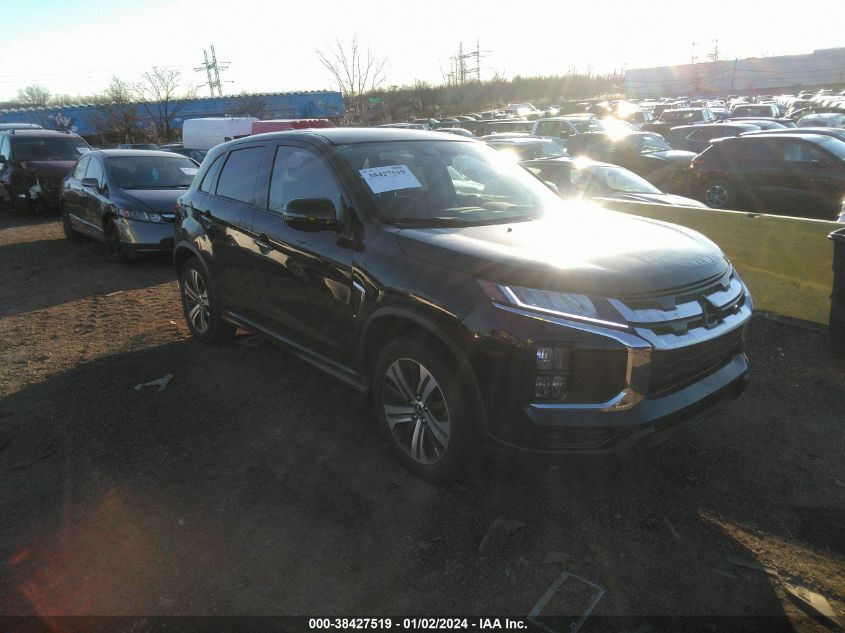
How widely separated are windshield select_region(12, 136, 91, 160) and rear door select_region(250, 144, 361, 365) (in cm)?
1178

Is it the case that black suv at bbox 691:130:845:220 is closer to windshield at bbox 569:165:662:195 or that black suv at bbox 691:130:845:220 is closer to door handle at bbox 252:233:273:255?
windshield at bbox 569:165:662:195

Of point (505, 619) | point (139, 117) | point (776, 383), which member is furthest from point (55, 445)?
point (139, 117)

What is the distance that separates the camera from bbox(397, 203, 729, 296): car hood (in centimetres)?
288

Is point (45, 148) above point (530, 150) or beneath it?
above

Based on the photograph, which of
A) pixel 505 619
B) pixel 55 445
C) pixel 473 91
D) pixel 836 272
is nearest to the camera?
pixel 505 619

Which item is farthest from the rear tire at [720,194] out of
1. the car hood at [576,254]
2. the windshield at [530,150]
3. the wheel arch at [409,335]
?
the wheel arch at [409,335]

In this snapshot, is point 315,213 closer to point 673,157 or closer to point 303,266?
point 303,266

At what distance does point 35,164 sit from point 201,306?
438 inches

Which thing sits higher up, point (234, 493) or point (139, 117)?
point (139, 117)

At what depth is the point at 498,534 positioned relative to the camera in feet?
9.69

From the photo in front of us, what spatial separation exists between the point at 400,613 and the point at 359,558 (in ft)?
1.31

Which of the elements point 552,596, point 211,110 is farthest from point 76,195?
point 211,110

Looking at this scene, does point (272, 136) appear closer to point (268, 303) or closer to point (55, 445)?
point (268, 303)

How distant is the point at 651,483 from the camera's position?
11.1 ft
